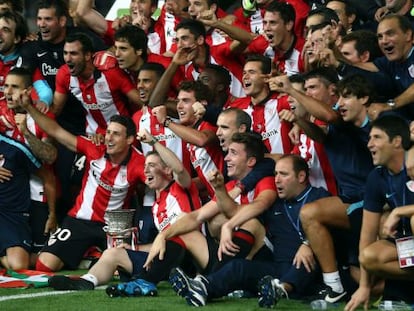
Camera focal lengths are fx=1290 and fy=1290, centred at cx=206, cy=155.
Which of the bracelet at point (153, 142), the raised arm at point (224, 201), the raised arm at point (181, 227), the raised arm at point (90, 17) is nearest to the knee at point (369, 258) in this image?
the raised arm at point (224, 201)

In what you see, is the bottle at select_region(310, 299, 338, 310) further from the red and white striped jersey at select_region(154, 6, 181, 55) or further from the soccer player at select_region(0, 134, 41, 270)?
the red and white striped jersey at select_region(154, 6, 181, 55)

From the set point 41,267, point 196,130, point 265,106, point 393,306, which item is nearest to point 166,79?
point 196,130

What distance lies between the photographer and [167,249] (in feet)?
33.2

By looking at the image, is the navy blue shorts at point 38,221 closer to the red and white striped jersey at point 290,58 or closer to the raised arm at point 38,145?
the raised arm at point 38,145

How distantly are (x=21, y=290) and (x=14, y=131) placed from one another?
2.16m

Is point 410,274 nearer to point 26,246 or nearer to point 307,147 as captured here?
point 307,147

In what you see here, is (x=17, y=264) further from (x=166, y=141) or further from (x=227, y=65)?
(x=227, y=65)

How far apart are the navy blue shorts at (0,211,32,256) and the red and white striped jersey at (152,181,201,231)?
1587 mm

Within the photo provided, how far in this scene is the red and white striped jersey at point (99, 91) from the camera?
11945 mm

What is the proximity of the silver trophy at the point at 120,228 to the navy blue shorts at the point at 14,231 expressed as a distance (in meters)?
0.97

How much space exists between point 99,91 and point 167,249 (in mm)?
2363

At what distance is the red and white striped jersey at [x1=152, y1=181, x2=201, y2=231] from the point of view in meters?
10.6

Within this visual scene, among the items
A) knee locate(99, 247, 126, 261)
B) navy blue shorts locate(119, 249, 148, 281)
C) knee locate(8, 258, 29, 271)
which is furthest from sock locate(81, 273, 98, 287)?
knee locate(8, 258, 29, 271)

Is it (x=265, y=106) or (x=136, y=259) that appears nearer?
(x=136, y=259)
